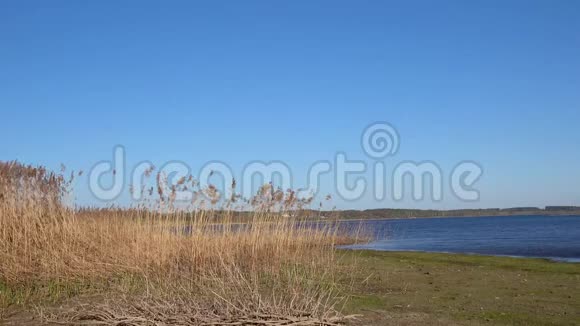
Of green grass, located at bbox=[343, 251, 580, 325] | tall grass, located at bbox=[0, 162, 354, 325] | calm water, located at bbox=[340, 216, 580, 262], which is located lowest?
calm water, located at bbox=[340, 216, 580, 262]

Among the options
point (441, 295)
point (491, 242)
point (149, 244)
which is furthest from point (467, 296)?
point (491, 242)

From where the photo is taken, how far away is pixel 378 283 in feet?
30.9

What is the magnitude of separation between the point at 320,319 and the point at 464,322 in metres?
1.85

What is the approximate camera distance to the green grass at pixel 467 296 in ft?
21.4

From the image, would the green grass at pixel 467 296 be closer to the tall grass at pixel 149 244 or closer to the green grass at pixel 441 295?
the green grass at pixel 441 295

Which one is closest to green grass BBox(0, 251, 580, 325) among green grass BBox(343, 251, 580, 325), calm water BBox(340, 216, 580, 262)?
green grass BBox(343, 251, 580, 325)

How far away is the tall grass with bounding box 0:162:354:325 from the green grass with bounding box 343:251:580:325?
857 mm

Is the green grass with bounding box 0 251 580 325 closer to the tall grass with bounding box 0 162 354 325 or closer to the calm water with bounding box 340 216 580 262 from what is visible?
the tall grass with bounding box 0 162 354 325

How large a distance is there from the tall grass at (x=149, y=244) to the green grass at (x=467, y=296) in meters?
0.86

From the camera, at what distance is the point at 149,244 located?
983cm

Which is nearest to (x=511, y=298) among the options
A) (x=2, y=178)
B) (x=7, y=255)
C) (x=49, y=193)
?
(x=7, y=255)

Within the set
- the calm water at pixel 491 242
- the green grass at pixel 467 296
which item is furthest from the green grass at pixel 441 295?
the calm water at pixel 491 242

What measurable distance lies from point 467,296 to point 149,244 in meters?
5.33

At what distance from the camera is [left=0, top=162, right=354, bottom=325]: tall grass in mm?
8773
